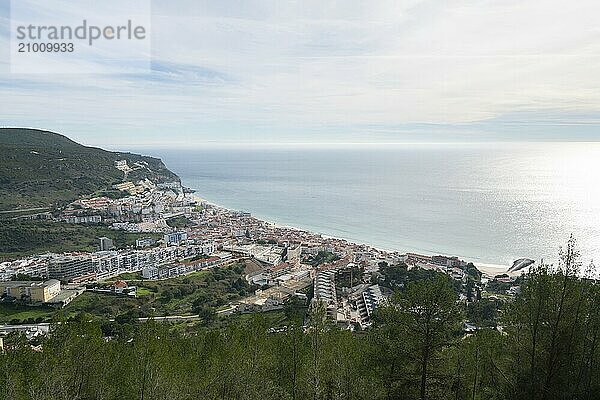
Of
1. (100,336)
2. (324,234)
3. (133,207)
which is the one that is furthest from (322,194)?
(100,336)

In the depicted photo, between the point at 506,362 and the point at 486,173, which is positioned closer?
the point at 506,362

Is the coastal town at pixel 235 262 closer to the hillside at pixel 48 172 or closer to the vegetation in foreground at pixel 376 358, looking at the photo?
the hillside at pixel 48 172

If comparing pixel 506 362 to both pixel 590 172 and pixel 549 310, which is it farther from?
pixel 590 172

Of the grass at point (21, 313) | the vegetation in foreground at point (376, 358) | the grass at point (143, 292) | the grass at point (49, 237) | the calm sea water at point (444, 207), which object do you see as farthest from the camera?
the calm sea water at point (444, 207)

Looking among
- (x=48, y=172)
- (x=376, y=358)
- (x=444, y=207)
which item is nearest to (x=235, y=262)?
(x=376, y=358)

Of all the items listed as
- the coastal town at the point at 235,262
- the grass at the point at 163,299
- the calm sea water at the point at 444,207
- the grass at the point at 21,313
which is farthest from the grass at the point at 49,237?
the calm sea water at the point at 444,207

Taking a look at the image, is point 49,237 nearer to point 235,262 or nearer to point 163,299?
point 235,262
